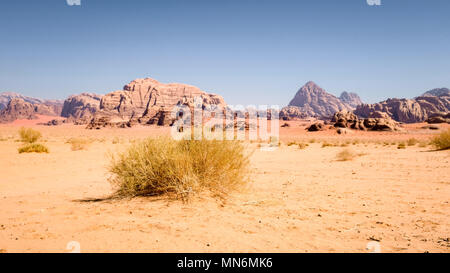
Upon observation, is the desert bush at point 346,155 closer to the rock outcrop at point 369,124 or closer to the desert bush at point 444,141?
the desert bush at point 444,141

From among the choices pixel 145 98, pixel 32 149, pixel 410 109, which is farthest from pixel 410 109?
pixel 32 149

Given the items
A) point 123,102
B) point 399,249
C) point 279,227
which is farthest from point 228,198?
point 123,102

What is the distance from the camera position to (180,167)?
524cm

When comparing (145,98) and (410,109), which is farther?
(145,98)

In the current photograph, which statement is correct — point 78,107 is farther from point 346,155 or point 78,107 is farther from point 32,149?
point 346,155

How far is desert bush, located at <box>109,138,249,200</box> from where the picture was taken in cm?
529

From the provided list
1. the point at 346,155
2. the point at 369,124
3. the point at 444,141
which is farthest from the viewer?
the point at 369,124

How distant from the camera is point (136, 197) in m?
5.55

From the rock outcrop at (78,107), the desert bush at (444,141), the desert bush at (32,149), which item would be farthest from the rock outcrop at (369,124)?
the rock outcrop at (78,107)

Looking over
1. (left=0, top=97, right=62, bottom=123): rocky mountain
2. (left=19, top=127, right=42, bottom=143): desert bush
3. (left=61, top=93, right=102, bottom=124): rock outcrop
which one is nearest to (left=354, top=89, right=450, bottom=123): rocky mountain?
(left=19, top=127, right=42, bottom=143): desert bush

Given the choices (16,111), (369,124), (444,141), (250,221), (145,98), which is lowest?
(250,221)

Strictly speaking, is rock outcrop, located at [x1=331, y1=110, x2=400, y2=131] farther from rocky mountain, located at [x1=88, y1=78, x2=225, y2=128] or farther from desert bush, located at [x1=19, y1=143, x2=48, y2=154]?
rocky mountain, located at [x1=88, y1=78, x2=225, y2=128]
